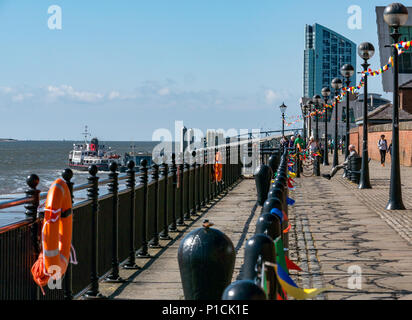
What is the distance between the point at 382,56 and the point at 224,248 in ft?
320

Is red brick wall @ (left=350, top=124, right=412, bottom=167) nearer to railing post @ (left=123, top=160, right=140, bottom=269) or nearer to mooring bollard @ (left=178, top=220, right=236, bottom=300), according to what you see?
railing post @ (left=123, top=160, right=140, bottom=269)

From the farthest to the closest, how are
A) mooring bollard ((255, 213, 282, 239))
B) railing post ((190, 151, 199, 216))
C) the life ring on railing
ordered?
railing post ((190, 151, 199, 216)) → the life ring on railing → mooring bollard ((255, 213, 282, 239))

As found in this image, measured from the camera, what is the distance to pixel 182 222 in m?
14.3

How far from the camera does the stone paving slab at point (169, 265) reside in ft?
25.9

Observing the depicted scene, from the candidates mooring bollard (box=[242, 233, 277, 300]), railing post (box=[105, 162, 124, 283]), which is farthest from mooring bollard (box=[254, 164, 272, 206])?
mooring bollard (box=[242, 233, 277, 300])

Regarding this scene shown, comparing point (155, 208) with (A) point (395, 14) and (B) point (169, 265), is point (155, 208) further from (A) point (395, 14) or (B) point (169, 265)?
(A) point (395, 14)

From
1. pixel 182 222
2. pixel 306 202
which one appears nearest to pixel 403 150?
pixel 306 202

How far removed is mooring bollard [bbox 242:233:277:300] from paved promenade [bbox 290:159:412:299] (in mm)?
3113

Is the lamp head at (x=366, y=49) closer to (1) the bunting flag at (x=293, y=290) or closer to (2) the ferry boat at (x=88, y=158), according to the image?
(1) the bunting flag at (x=293, y=290)

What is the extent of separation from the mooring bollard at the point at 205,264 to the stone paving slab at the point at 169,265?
2429mm

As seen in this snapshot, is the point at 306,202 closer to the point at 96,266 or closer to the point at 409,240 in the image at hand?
the point at 409,240

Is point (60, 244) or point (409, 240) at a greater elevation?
point (60, 244)

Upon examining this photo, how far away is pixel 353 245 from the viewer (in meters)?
11.4

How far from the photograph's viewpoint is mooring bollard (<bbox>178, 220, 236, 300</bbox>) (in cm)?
509
